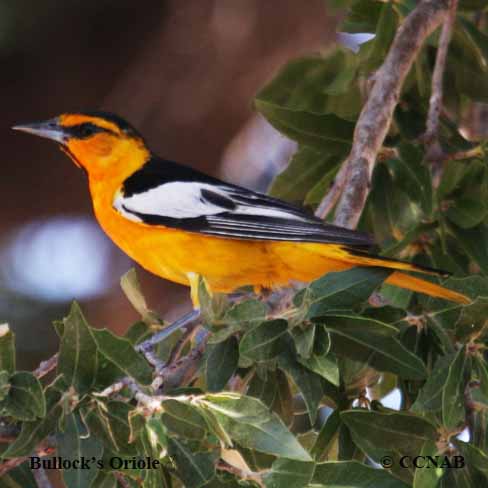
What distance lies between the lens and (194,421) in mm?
1921

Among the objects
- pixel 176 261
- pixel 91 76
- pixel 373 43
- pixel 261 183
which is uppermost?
pixel 373 43

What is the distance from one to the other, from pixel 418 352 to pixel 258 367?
460mm

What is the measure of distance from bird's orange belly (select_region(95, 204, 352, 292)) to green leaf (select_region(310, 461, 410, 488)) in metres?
1.05

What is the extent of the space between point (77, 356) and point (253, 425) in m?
0.42

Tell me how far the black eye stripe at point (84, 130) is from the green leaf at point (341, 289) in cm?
207

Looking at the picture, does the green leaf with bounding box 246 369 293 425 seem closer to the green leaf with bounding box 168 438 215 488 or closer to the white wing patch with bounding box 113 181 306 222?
the green leaf with bounding box 168 438 215 488

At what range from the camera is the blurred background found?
5.02 m

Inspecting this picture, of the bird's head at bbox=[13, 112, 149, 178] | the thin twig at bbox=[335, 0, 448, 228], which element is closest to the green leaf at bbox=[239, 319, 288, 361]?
the thin twig at bbox=[335, 0, 448, 228]

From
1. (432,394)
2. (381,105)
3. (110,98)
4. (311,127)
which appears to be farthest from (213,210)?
(110,98)

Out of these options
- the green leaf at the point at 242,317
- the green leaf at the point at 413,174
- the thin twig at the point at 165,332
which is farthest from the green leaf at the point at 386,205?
the green leaf at the point at 242,317

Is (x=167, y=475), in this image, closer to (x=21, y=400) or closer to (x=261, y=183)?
(x=21, y=400)

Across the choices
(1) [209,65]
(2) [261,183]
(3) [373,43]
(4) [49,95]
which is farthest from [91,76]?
(3) [373,43]

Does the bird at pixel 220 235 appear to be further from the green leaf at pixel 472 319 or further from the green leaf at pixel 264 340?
the green leaf at pixel 264 340

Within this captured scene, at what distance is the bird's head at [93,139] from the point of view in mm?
4035
